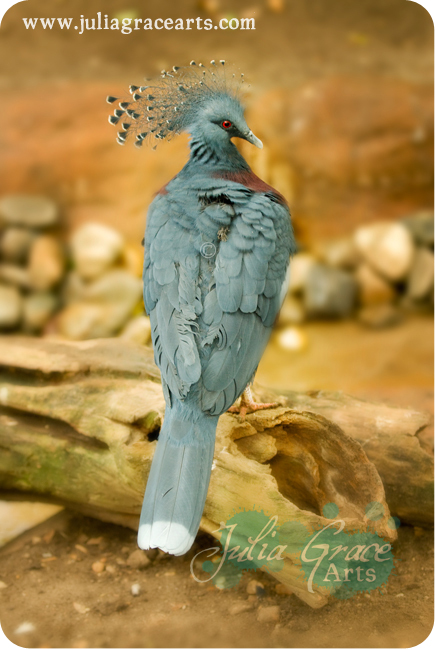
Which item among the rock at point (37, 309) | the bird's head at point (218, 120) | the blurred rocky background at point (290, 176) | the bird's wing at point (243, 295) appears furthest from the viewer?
the rock at point (37, 309)

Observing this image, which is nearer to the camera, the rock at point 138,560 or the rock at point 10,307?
the rock at point 138,560

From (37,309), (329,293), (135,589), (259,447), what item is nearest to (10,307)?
(37,309)

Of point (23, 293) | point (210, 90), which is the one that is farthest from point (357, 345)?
point (210, 90)

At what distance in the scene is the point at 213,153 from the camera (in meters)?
1.67

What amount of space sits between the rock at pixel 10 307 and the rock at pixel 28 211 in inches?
16.3

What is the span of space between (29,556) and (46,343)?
68 centimetres

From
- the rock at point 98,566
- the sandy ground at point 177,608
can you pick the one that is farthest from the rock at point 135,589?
the rock at point 98,566

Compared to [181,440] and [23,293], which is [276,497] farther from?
[23,293]

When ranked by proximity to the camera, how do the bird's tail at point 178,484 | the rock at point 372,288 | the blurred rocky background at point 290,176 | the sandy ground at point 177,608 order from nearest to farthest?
the bird's tail at point 178,484 → the sandy ground at point 177,608 → the blurred rocky background at point 290,176 → the rock at point 372,288

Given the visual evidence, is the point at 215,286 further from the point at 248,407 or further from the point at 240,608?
the point at 240,608

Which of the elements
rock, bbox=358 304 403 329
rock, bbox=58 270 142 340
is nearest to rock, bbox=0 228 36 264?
rock, bbox=58 270 142 340

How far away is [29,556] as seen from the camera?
5.52 ft

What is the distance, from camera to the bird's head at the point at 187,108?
165cm

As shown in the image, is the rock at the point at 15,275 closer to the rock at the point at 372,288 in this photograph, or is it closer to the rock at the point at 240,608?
the rock at the point at 372,288
